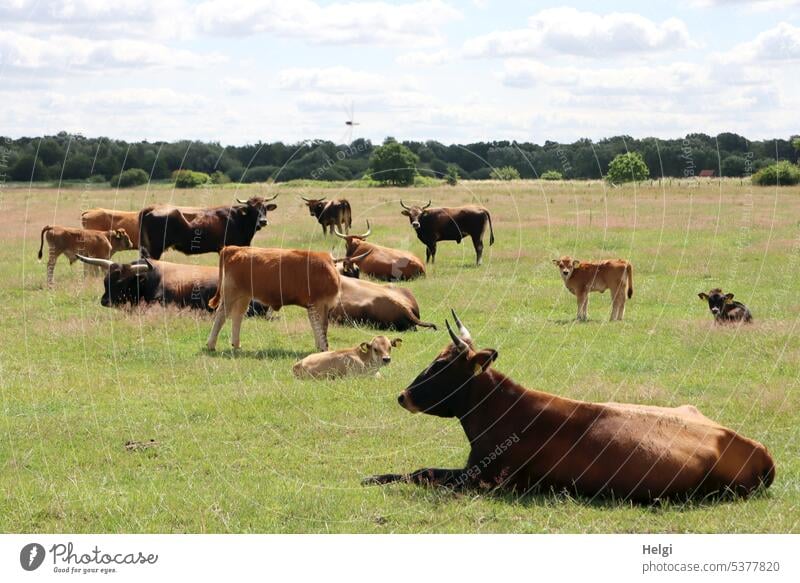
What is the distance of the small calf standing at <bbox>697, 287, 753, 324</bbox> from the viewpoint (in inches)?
723

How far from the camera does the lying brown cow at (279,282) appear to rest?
1691cm

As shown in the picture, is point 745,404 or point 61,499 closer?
point 61,499

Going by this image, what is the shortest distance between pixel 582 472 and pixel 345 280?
11.4 metres

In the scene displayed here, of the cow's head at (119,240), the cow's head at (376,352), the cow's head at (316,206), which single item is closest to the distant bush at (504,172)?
the cow's head at (376,352)

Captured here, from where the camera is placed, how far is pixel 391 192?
6031 cm

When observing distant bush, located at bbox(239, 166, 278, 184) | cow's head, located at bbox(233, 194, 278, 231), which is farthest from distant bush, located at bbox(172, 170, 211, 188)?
cow's head, located at bbox(233, 194, 278, 231)

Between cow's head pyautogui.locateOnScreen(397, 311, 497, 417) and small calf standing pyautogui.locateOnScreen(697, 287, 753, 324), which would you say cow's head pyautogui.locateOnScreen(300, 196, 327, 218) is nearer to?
small calf standing pyautogui.locateOnScreen(697, 287, 753, 324)

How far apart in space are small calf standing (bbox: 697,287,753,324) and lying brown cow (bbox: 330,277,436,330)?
4662mm

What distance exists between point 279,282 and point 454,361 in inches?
294

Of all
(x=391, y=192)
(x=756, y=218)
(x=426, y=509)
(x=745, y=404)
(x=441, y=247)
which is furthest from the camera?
(x=391, y=192)

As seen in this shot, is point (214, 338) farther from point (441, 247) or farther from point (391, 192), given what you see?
point (391, 192)

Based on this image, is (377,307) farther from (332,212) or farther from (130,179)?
(130,179)
